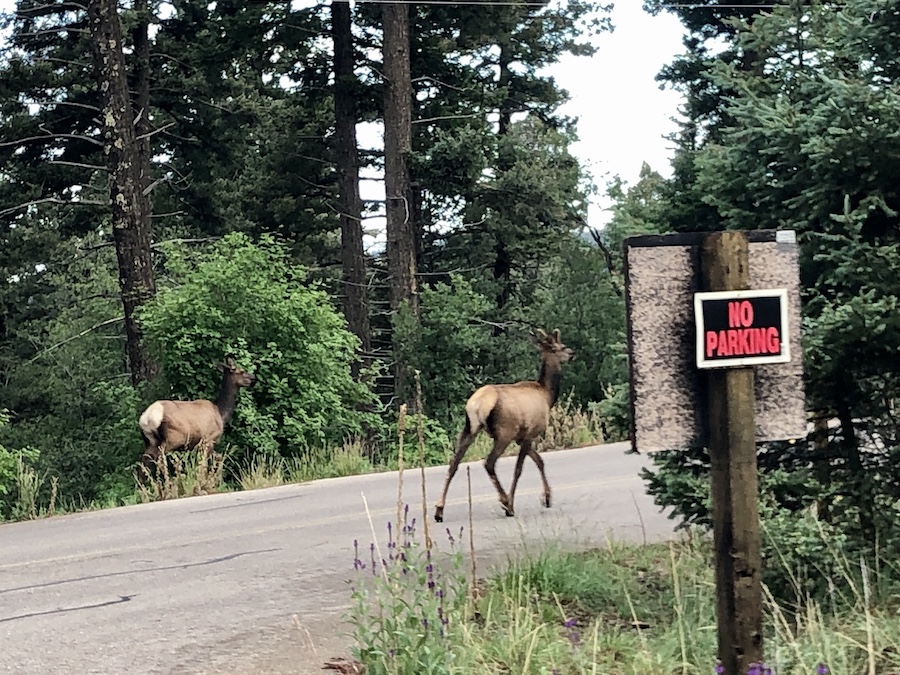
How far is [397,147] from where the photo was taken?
22.4 m

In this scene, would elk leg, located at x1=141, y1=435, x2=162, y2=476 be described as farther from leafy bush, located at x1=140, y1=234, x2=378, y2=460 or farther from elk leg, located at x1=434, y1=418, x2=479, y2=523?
elk leg, located at x1=434, y1=418, x2=479, y2=523

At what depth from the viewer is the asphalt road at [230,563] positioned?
6152 mm

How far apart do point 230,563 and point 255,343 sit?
8.85 m

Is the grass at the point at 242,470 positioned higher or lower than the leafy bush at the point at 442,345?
lower

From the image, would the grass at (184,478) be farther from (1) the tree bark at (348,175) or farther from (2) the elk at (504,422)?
(1) the tree bark at (348,175)

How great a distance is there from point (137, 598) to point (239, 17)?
18096 mm

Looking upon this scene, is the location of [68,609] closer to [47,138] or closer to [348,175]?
[47,138]

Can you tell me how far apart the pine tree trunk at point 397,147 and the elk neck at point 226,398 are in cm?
686

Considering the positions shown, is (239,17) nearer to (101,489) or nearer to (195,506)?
(101,489)

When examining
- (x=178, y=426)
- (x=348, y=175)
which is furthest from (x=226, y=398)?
(x=348, y=175)

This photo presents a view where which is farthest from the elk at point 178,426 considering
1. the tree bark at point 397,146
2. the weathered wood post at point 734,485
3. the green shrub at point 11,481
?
the weathered wood post at point 734,485

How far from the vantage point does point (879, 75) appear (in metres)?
6.33

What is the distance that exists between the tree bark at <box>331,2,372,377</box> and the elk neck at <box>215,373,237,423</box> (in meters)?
8.71

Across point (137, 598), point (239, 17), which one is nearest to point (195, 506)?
point (137, 598)
